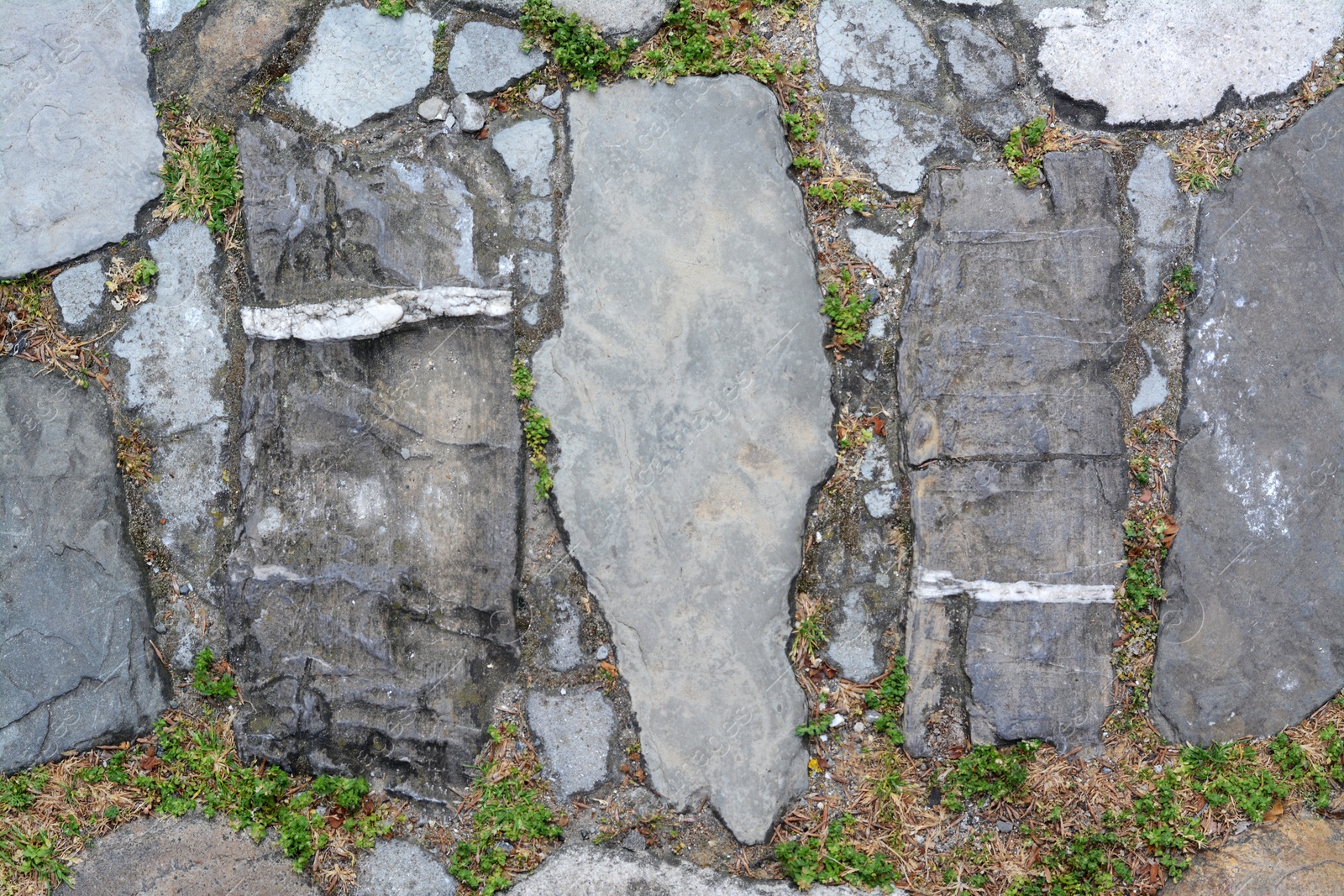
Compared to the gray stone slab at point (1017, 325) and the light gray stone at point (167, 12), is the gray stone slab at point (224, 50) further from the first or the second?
the gray stone slab at point (1017, 325)

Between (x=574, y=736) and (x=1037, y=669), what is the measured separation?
5.28ft

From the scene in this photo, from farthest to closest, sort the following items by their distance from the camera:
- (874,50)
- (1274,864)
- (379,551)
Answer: (874,50)
(379,551)
(1274,864)

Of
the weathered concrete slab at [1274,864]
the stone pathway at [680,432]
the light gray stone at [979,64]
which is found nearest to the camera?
the weathered concrete slab at [1274,864]

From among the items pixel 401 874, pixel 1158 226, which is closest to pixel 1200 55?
pixel 1158 226

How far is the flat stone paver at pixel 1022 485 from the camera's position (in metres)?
2.84

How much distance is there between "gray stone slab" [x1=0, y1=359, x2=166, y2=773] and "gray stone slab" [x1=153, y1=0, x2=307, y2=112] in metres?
1.25

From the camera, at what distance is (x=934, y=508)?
9.45 ft

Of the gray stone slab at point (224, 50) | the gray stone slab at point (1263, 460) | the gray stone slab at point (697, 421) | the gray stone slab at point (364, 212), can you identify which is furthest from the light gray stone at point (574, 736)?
the gray stone slab at point (224, 50)

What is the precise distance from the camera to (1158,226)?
2.92 m

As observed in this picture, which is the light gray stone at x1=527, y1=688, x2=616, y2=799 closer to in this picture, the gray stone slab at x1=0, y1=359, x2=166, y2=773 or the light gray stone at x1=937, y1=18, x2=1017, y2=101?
the gray stone slab at x1=0, y1=359, x2=166, y2=773

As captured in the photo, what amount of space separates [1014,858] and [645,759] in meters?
1.29

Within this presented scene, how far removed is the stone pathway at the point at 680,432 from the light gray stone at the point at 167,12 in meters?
0.05

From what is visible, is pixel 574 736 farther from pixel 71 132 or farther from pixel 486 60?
pixel 71 132

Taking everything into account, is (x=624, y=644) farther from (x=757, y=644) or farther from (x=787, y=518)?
(x=787, y=518)
